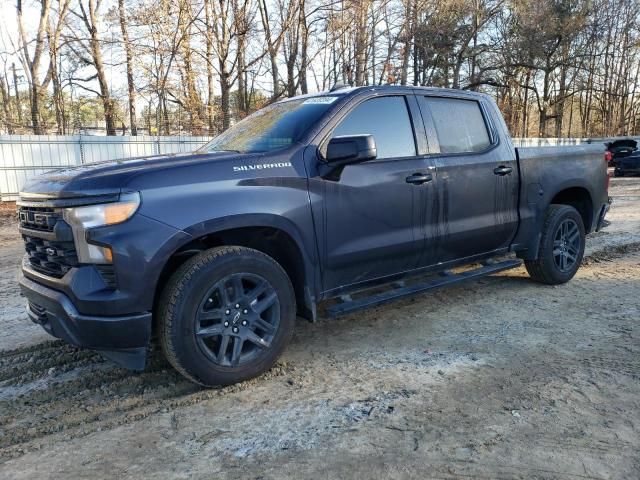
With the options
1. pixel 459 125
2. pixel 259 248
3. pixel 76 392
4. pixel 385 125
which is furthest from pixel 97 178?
pixel 459 125

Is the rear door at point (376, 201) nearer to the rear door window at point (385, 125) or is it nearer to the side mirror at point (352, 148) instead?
the rear door window at point (385, 125)

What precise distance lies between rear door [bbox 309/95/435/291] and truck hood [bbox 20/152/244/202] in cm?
74

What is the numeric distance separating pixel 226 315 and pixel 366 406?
101 cm

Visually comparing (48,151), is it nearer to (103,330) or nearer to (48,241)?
(48,241)

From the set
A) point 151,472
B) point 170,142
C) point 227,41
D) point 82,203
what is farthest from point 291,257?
point 227,41

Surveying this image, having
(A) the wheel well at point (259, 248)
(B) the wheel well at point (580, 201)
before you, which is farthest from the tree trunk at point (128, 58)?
(A) the wheel well at point (259, 248)

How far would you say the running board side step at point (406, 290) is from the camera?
3707 mm

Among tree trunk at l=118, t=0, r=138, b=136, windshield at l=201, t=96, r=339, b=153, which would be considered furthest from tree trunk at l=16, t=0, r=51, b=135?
windshield at l=201, t=96, r=339, b=153

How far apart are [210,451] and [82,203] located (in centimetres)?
152

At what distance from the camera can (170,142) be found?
1870cm

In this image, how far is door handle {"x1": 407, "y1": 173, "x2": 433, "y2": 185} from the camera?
4012 mm

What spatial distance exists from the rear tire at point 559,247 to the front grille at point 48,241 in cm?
429

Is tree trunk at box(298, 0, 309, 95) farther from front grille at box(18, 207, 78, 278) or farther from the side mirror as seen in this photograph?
front grille at box(18, 207, 78, 278)

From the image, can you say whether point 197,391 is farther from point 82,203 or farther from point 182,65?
point 182,65
